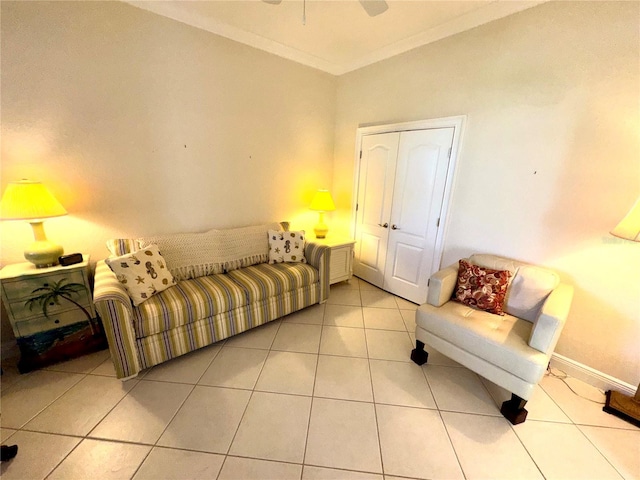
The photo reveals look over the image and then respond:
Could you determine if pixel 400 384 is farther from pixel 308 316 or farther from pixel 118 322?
pixel 118 322

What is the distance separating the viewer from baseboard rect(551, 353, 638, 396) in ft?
5.67

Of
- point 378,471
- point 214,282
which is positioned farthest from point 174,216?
point 378,471

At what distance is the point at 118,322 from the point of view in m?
1.63

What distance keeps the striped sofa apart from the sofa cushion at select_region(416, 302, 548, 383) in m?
1.15

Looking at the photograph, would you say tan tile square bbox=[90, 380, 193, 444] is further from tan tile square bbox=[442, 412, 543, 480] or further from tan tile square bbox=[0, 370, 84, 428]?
tan tile square bbox=[442, 412, 543, 480]

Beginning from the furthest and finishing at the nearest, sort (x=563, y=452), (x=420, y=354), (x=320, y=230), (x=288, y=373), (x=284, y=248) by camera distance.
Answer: (x=320, y=230)
(x=284, y=248)
(x=420, y=354)
(x=288, y=373)
(x=563, y=452)

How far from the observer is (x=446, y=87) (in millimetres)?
2332

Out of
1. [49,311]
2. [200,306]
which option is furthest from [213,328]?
[49,311]

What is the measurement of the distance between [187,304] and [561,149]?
293cm

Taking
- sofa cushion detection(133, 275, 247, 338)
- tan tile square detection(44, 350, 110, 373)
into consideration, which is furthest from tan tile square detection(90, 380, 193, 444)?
tan tile square detection(44, 350, 110, 373)

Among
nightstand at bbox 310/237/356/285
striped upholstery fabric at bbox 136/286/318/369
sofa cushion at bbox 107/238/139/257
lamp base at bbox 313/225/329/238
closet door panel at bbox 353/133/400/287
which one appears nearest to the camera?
striped upholstery fabric at bbox 136/286/318/369

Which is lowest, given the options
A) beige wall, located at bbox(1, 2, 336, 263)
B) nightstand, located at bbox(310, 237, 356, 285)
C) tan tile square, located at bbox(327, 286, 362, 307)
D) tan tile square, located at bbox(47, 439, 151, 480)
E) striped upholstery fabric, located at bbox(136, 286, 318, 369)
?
tan tile square, located at bbox(47, 439, 151, 480)

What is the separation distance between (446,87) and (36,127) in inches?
130

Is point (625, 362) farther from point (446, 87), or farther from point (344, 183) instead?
point (344, 183)
